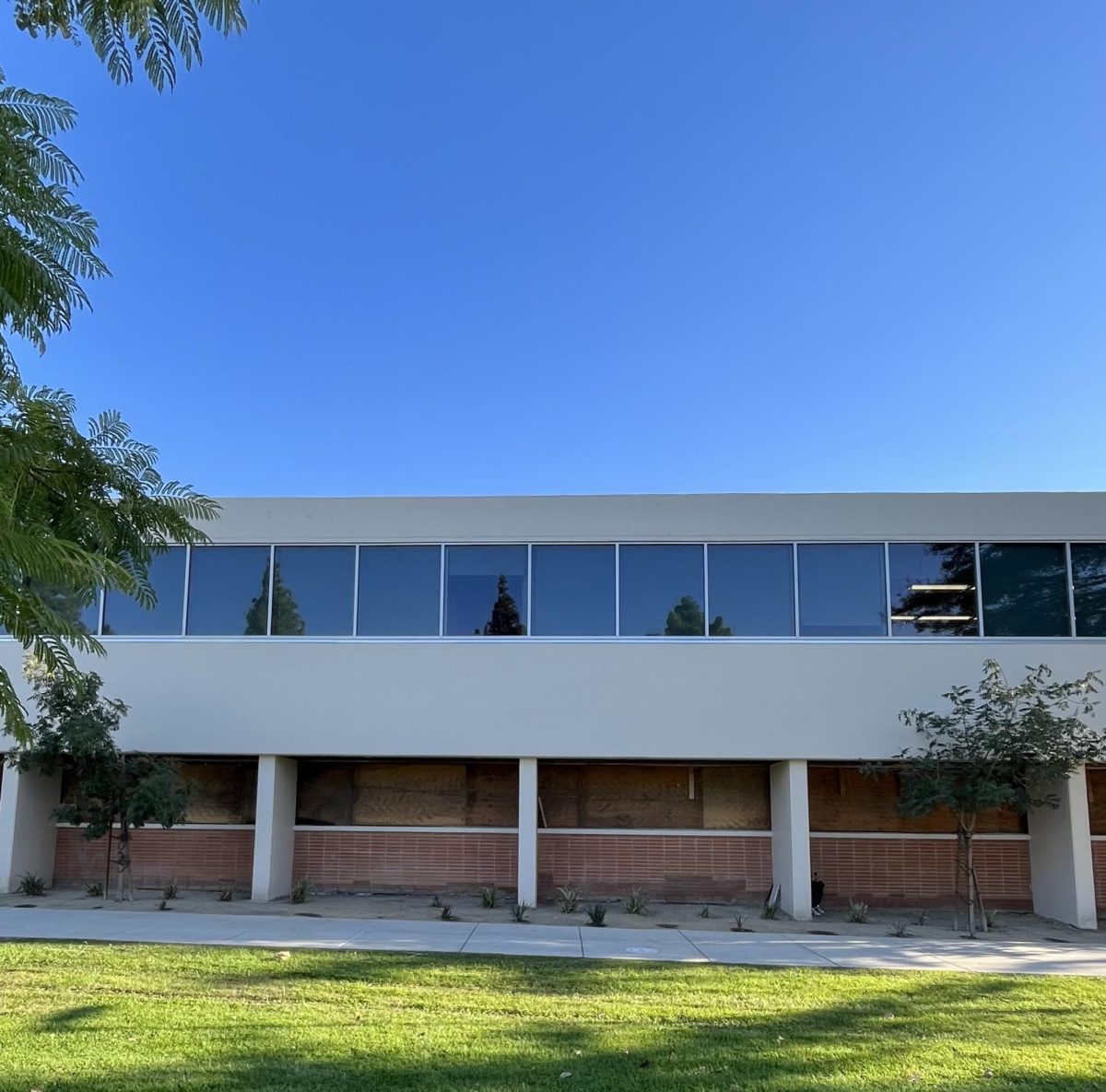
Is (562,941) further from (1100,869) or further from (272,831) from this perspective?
(1100,869)

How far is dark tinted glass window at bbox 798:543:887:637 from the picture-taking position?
14.3 metres

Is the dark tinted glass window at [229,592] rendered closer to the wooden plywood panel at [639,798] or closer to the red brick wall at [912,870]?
the wooden plywood panel at [639,798]

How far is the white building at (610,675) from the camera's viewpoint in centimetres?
1405

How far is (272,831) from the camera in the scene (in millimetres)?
14273

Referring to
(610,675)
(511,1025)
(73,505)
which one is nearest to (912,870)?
(610,675)

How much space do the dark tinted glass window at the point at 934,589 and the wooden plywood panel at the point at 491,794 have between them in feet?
20.4

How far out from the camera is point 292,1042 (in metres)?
6.32

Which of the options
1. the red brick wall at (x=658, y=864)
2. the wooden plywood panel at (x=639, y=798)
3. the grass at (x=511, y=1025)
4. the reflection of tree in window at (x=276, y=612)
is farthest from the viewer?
the wooden plywood panel at (x=639, y=798)

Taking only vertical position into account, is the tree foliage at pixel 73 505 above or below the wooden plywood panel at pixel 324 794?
above

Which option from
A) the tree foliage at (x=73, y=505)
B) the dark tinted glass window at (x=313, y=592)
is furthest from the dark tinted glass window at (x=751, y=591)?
the tree foliage at (x=73, y=505)

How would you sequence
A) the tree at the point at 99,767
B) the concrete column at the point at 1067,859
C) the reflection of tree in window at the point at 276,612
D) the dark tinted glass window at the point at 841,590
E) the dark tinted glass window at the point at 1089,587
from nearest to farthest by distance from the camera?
the tree at the point at 99,767 < the concrete column at the point at 1067,859 < the dark tinted glass window at the point at 1089,587 < the dark tinted glass window at the point at 841,590 < the reflection of tree in window at the point at 276,612

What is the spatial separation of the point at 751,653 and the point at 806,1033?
759cm

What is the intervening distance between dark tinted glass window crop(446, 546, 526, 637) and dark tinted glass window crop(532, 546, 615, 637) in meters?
0.25

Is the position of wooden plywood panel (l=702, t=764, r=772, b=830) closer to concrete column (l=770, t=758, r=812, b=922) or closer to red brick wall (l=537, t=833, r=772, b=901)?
red brick wall (l=537, t=833, r=772, b=901)
